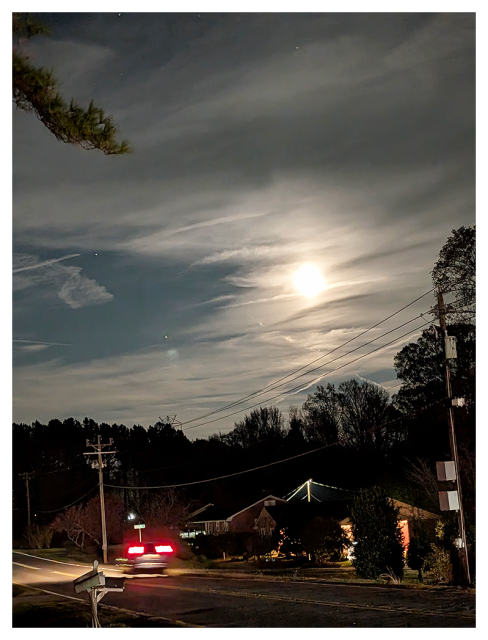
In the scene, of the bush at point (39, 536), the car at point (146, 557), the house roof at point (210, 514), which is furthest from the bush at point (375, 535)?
the bush at point (39, 536)

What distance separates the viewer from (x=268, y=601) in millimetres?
6250

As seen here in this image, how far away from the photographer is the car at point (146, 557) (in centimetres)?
735

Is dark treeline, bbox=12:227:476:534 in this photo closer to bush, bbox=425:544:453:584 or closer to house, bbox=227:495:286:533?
house, bbox=227:495:286:533

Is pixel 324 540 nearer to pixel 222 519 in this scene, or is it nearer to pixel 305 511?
pixel 305 511

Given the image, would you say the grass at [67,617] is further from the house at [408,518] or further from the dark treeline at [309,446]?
the house at [408,518]

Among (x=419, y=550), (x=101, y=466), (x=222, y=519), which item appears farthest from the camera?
(x=222, y=519)

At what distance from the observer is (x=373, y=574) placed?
24.5 ft

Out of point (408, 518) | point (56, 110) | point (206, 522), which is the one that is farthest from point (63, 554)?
point (56, 110)

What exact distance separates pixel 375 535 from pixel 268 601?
1767 millimetres

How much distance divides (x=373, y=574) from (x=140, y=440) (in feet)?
8.67

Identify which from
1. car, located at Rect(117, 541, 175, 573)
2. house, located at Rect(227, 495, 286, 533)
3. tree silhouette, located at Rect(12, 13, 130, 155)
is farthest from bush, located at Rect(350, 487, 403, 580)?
tree silhouette, located at Rect(12, 13, 130, 155)

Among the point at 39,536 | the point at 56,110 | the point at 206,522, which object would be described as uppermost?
the point at 56,110

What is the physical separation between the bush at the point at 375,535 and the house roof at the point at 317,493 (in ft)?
2.82
